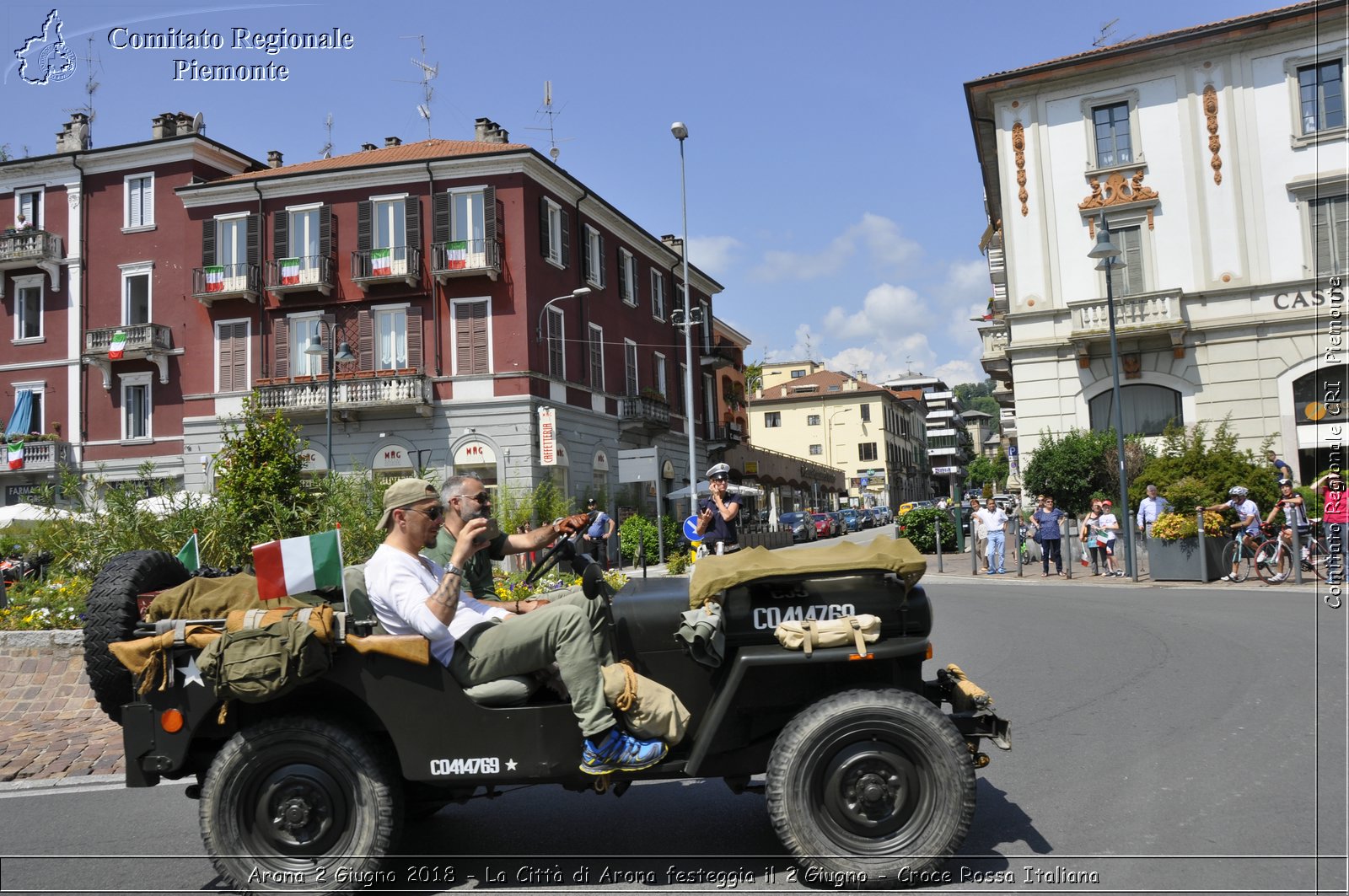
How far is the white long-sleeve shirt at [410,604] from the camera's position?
163 inches

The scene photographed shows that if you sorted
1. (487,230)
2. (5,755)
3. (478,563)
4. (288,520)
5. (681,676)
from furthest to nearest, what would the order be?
(487,230) < (288,520) < (5,755) < (478,563) < (681,676)

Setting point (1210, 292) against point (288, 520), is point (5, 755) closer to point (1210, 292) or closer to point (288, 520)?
point (288, 520)

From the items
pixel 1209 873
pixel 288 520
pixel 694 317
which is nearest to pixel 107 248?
pixel 694 317

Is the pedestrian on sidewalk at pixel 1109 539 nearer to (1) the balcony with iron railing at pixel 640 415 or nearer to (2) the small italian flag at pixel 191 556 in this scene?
(2) the small italian flag at pixel 191 556

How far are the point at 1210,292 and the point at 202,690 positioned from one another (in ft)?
93.9

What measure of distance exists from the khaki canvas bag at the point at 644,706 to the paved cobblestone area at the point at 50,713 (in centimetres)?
482

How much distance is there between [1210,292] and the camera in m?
26.9

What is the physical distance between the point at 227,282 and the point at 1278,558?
3325 centimetres

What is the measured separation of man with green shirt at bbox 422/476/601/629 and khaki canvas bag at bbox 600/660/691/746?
0.48 metres

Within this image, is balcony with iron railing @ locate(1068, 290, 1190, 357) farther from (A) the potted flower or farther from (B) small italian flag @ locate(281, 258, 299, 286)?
(B) small italian flag @ locate(281, 258, 299, 286)

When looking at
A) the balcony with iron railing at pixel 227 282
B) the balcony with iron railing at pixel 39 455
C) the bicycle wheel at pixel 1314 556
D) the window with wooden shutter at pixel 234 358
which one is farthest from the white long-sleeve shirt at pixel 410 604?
the balcony with iron railing at pixel 39 455

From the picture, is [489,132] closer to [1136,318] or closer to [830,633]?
[1136,318]

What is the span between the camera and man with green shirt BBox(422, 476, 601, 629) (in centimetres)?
473

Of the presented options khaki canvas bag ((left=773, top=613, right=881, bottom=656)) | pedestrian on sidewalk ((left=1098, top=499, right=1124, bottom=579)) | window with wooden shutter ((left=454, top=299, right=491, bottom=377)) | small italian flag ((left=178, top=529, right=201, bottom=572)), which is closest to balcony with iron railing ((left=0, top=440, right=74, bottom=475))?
window with wooden shutter ((left=454, top=299, right=491, bottom=377))
